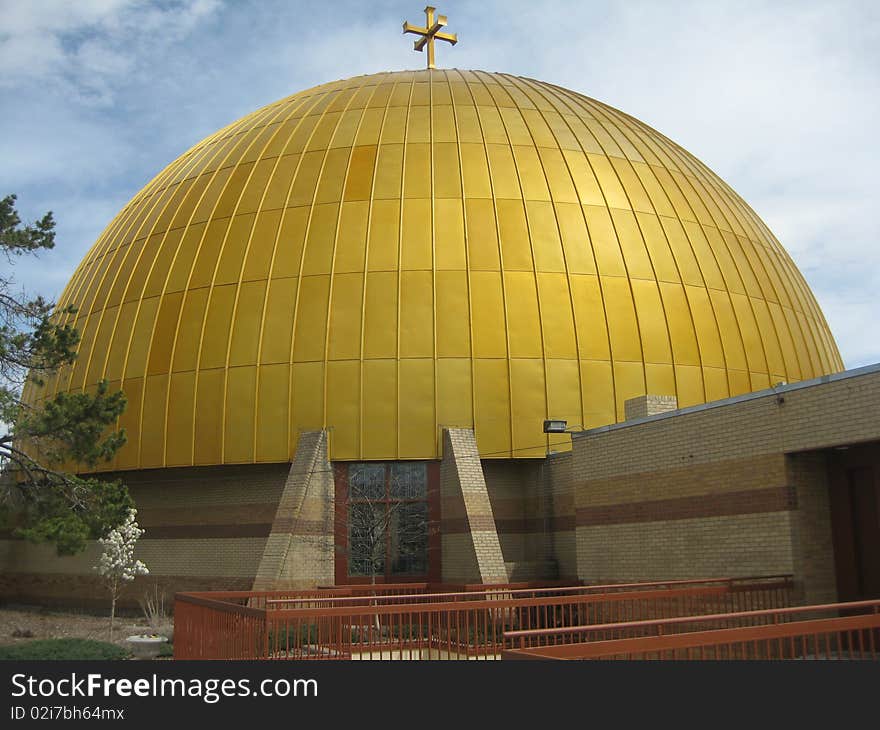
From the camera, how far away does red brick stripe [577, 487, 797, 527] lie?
1688cm

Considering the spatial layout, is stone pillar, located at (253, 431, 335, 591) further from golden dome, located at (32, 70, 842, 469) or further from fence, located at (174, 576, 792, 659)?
fence, located at (174, 576, 792, 659)

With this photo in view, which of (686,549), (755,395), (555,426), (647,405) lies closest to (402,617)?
(686,549)

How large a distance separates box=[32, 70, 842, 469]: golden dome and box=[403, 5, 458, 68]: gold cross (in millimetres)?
8207

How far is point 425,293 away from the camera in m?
24.9

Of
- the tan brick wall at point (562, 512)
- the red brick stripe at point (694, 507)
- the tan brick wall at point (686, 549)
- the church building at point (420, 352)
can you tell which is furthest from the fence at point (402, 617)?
the tan brick wall at point (562, 512)

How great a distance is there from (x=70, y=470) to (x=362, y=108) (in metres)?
14.5

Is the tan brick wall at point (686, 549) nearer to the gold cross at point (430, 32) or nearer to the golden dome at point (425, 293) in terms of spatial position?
the golden dome at point (425, 293)

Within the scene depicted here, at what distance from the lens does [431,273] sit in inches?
990

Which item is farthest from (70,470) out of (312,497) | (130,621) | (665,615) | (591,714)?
(591,714)

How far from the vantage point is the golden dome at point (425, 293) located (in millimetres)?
24438

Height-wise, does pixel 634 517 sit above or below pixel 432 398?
below

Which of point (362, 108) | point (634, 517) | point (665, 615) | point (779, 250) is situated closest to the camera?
point (665, 615)

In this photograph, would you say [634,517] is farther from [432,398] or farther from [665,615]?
[432,398]

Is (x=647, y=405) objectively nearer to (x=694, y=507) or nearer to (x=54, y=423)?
(x=694, y=507)
